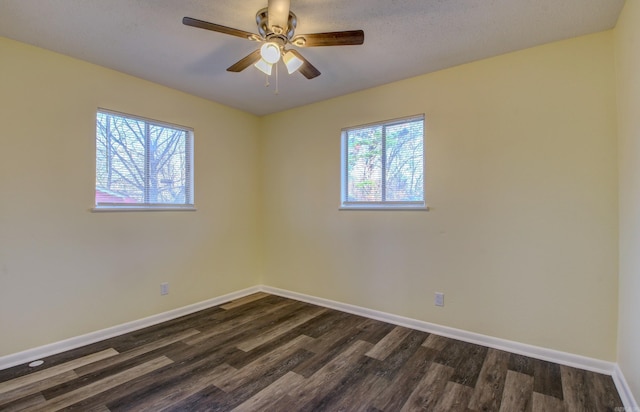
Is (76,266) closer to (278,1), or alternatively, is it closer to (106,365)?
(106,365)

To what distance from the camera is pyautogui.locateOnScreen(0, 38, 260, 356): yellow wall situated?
241 centimetres

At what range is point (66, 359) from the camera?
2479 millimetres

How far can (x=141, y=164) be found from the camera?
126 inches

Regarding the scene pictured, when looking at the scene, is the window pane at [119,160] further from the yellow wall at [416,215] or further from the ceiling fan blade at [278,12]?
the ceiling fan blade at [278,12]

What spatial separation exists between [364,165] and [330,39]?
1.75 meters

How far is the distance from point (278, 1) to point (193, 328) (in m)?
2.95

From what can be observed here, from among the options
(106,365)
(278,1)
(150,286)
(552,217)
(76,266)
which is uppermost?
(278,1)

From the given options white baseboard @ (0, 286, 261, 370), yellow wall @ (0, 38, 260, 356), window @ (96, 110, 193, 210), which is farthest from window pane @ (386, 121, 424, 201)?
white baseboard @ (0, 286, 261, 370)

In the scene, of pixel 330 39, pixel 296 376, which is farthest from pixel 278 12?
pixel 296 376

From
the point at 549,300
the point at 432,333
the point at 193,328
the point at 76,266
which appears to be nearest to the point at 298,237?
the point at 193,328

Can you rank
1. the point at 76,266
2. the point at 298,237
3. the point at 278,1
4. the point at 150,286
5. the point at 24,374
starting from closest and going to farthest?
1. the point at 278,1
2. the point at 24,374
3. the point at 76,266
4. the point at 150,286
5. the point at 298,237

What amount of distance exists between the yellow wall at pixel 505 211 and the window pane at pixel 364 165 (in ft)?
0.51

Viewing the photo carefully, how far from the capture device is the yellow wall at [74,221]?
2406 millimetres

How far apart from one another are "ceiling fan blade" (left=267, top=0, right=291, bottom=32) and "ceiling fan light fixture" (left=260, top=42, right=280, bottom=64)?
107 mm
